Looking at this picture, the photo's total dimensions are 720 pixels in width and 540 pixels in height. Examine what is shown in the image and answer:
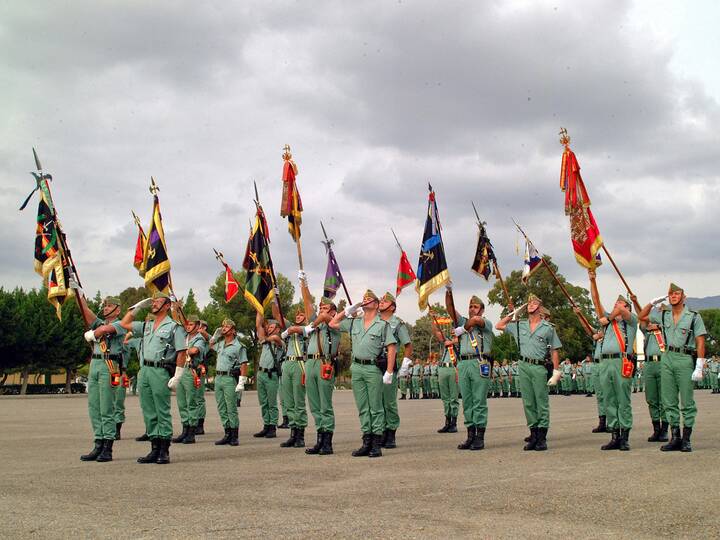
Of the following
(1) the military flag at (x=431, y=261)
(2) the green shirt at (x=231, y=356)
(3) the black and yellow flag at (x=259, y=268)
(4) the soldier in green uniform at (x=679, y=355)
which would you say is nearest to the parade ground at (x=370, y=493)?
(4) the soldier in green uniform at (x=679, y=355)

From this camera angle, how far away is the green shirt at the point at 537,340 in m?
11.3

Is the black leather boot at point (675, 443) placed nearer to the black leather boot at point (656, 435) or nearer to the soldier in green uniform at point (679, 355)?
the soldier in green uniform at point (679, 355)

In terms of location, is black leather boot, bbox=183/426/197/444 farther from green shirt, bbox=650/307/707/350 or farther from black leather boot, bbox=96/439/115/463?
green shirt, bbox=650/307/707/350

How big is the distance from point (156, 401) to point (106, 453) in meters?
1.11

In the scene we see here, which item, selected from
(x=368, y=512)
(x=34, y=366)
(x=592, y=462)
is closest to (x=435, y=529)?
(x=368, y=512)

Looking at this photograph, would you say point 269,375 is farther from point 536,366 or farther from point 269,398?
point 536,366

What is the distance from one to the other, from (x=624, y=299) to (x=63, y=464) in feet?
28.9

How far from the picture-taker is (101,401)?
34.4ft

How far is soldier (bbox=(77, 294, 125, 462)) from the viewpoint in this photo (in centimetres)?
1041

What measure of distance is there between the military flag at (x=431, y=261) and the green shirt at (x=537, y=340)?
1.87 metres

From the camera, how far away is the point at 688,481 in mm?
7723

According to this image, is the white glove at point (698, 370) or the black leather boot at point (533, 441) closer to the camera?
the white glove at point (698, 370)

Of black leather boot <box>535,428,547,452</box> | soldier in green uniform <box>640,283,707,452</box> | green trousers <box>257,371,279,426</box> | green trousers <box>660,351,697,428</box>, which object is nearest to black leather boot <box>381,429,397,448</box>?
black leather boot <box>535,428,547,452</box>

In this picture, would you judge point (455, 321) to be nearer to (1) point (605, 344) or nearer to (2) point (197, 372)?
(1) point (605, 344)
